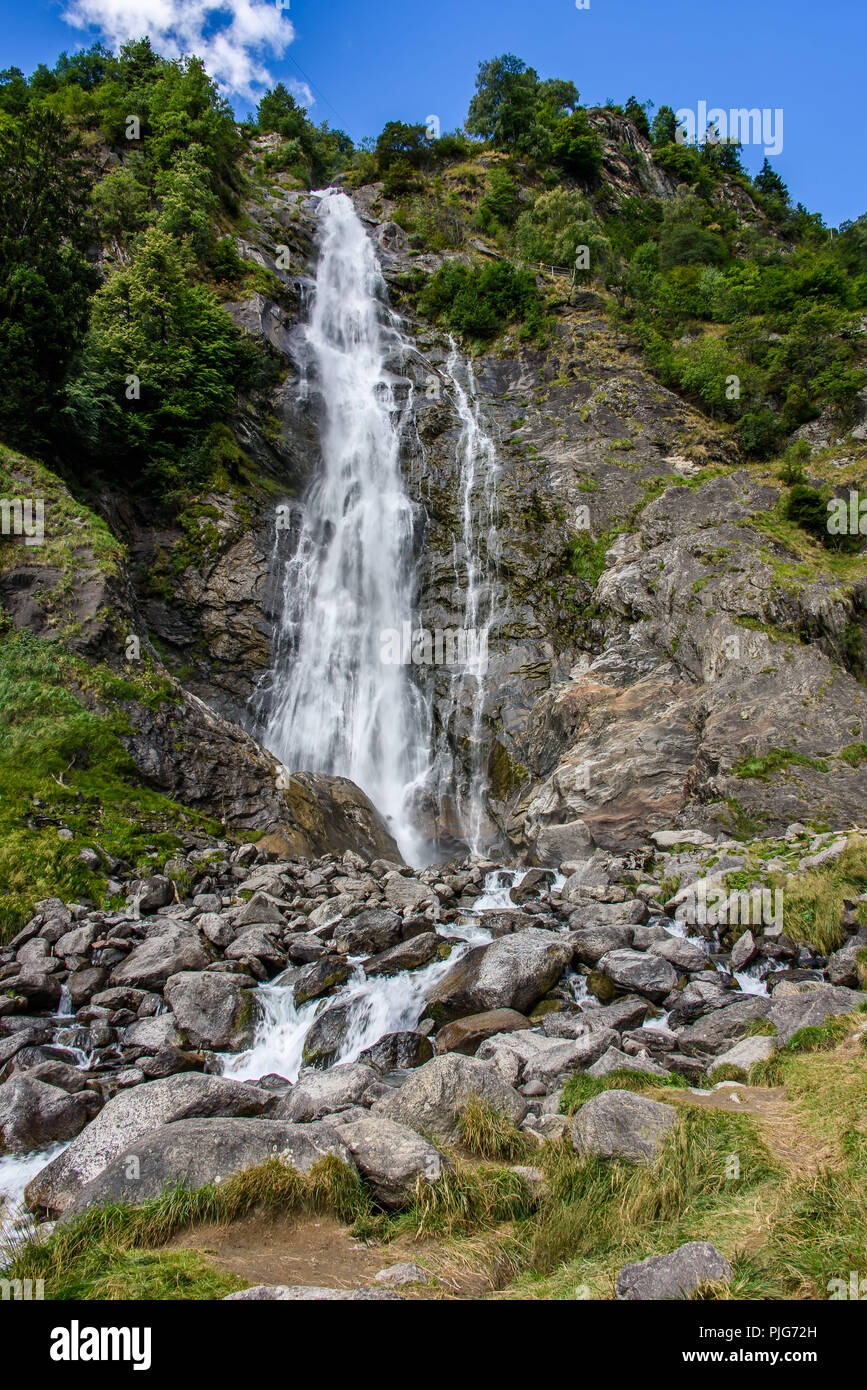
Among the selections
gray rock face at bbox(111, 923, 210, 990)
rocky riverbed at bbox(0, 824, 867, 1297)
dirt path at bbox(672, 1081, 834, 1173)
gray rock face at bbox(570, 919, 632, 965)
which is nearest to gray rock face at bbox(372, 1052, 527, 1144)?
rocky riverbed at bbox(0, 824, 867, 1297)

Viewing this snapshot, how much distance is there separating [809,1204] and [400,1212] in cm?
248

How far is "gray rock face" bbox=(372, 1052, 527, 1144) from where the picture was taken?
546cm

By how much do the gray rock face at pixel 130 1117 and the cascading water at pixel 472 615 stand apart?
51.0 ft

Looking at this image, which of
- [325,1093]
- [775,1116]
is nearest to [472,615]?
[325,1093]

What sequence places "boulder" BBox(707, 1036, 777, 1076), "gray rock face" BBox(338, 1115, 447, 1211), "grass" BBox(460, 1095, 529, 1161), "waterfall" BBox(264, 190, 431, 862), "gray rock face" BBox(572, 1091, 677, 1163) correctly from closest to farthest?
"gray rock face" BBox(338, 1115, 447, 1211) → "gray rock face" BBox(572, 1091, 677, 1163) → "grass" BBox(460, 1095, 529, 1161) → "boulder" BBox(707, 1036, 777, 1076) → "waterfall" BBox(264, 190, 431, 862)

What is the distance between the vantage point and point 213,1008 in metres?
8.95

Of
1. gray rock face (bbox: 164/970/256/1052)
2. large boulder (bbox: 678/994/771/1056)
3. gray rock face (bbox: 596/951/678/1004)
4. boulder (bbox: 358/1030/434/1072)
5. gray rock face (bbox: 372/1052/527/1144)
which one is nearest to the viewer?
gray rock face (bbox: 372/1052/527/1144)

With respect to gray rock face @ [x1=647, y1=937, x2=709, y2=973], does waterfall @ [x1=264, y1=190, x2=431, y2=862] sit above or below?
above

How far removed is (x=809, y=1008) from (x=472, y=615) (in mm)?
20239

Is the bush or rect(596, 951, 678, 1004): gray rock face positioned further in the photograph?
the bush

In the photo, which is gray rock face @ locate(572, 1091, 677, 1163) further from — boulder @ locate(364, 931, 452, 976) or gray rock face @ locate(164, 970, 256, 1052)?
boulder @ locate(364, 931, 452, 976)

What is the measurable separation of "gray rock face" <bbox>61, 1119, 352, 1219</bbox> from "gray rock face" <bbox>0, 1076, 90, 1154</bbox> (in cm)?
208
